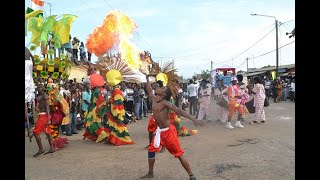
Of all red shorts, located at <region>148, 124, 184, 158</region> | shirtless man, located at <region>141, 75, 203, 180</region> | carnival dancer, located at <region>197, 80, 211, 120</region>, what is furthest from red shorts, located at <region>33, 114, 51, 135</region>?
carnival dancer, located at <region>197, 80, 211, 120</region>

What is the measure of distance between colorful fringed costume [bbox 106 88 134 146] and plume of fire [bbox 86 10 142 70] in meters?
1.76

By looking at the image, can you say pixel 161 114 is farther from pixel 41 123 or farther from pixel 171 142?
pixel 41 123

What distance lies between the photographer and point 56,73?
8.47 metres

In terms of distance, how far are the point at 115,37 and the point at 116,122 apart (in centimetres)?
308

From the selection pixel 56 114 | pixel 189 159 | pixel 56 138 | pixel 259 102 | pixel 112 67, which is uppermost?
pixel 112 67

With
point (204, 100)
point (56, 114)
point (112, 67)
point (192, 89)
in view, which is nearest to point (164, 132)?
point (56, 114)

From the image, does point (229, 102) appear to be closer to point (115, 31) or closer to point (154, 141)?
point (115, 31)

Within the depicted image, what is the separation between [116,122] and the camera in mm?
9305

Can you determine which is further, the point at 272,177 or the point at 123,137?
the point at 123,137

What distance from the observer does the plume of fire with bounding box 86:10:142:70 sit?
1098 cm

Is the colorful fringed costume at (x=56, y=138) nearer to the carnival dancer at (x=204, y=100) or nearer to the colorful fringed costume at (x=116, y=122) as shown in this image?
the colorful fringed costume at (x=116, y=122)

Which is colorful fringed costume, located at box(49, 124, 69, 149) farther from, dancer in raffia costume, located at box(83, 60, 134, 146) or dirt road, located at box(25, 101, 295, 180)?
dancer in raffia costume, located at box(83, 60, 134, 146)
